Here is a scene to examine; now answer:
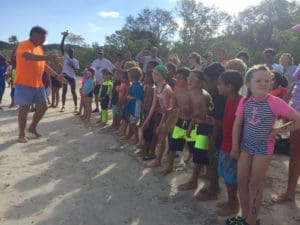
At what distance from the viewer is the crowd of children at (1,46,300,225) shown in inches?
126

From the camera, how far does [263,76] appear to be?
10.4 feet

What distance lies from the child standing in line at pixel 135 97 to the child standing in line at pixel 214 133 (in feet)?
8.06

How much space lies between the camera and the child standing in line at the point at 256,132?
314cm

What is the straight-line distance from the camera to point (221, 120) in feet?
13.0

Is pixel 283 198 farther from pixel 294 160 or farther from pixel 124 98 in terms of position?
pixel 124 98

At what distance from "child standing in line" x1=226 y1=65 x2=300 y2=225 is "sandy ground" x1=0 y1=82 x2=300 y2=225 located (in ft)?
2.04

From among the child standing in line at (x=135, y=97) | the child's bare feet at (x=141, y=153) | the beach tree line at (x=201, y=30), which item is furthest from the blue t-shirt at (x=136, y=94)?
the beach tree line at (x=201, y=30)

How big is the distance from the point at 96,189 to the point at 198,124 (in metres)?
1.57

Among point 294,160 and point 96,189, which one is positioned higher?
point 294,160

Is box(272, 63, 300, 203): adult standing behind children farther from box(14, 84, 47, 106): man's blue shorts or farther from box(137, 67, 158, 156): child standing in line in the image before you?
box(14, 84, 47, 106): man's blue shorts

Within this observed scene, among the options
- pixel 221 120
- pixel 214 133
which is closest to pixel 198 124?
pixel 214 133

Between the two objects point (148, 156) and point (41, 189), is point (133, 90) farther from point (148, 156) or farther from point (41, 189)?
point (41, 189)

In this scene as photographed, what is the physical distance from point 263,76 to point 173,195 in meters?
1.99

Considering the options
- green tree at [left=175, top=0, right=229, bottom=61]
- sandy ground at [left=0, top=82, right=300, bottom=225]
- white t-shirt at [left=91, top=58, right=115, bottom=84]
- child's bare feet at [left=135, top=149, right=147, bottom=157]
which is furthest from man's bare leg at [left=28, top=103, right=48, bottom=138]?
green tree at [left=175, top=0, right=229, bottom=61]
